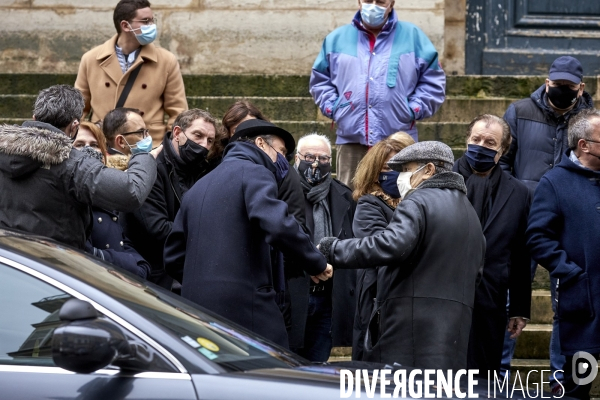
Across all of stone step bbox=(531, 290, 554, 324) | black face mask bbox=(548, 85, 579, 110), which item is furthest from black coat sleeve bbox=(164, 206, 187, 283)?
stone step bbox=(531, 290, 554, 324)

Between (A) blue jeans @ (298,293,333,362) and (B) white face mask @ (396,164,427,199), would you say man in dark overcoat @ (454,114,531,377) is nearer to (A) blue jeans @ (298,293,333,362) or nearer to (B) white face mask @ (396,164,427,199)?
(A) blue jeans @ (298,293,333,362)

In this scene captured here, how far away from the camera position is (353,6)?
10891 mm

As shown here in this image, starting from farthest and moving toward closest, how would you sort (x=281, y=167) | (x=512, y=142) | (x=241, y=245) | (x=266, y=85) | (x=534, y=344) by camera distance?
(x=266, y=85), (x=534, y=344), (x=512, y=142), (x=281, y=167), (x=241, y=245)

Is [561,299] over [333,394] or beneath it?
beneath

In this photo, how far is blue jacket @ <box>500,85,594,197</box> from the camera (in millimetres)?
7344

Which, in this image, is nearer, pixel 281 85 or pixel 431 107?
pixel 431 107

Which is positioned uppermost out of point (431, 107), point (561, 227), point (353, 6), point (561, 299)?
point (353, 6)

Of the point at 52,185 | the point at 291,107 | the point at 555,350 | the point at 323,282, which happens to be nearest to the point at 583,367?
the point at 555,350

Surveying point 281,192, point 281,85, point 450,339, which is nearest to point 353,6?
point 281,85

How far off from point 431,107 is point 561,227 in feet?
6.09

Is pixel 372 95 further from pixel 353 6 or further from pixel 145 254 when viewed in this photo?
pixel 353 6

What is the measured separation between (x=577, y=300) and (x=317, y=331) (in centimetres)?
165

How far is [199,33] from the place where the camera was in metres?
11.0

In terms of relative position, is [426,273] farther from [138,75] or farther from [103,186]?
[138,75]
